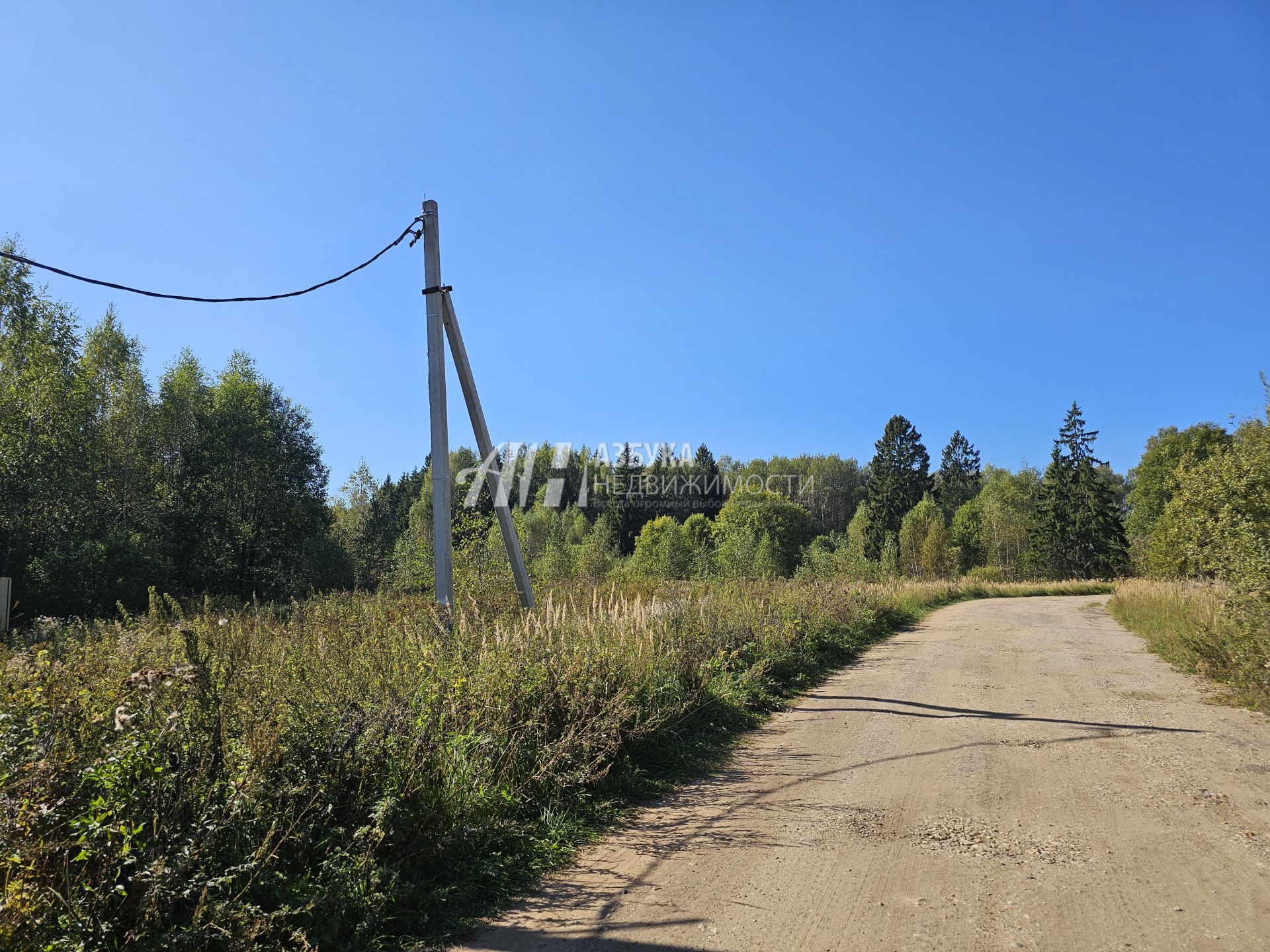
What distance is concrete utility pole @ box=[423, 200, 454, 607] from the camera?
8.52 m

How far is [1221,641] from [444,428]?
10.8m

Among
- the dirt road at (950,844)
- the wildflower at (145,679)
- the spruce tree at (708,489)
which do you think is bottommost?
the dirt road at (950,844)

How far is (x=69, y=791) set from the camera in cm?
292

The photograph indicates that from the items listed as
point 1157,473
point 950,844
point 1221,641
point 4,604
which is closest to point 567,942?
point 950,844

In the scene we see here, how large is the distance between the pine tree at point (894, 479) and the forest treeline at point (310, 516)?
1.56 ft

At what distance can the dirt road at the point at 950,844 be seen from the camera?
3262 millimetres

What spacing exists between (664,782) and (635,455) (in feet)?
258

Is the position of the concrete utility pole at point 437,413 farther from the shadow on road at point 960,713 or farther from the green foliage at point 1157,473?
the green foliage at point 1157,473

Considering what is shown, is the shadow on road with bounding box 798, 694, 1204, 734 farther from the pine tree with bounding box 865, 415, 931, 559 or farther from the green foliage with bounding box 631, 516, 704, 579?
the pine tree with bounding box 865, 415, 931, 559

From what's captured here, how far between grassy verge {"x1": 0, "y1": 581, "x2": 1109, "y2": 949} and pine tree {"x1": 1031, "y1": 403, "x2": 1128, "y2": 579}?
56.9 m

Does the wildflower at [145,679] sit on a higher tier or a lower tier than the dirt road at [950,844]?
higher

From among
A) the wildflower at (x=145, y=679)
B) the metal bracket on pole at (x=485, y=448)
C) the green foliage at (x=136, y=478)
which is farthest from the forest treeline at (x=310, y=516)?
the wildflower at (x=145, y=679)

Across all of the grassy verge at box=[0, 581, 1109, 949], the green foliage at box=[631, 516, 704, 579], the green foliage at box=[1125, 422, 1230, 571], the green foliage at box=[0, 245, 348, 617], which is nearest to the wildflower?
the grassy verge at box=[0, 581, 1109, 949]

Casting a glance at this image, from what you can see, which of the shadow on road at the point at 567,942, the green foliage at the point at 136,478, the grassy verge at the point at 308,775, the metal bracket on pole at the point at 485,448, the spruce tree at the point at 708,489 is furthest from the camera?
the spruce tree at the point at 708,489
